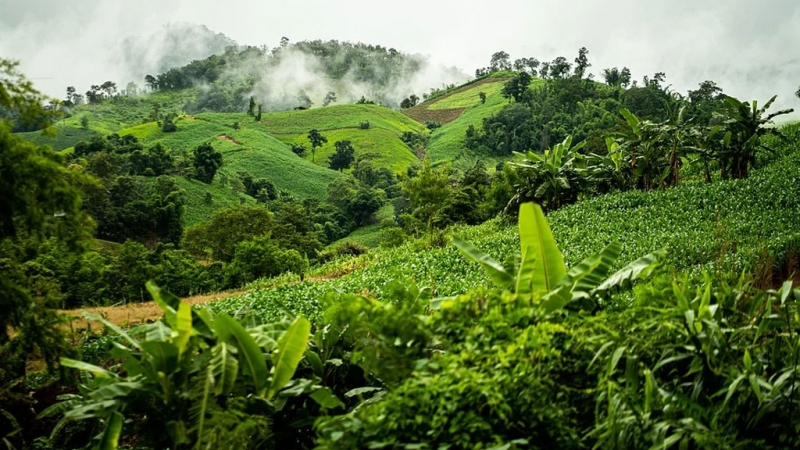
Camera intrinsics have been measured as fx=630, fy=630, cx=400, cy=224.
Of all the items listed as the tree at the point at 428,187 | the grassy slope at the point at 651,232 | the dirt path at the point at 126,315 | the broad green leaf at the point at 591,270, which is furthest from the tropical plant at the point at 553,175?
the broad green leaf at the point at 591,270

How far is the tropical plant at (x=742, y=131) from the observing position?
56.5 feet

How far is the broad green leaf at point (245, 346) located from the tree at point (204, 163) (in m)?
54.1

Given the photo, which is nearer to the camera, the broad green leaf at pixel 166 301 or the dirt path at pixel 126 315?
the broad green leaf at pixel 166 301

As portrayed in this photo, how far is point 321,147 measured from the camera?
272 ft

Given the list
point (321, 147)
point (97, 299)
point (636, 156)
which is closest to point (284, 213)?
point (97, 299)

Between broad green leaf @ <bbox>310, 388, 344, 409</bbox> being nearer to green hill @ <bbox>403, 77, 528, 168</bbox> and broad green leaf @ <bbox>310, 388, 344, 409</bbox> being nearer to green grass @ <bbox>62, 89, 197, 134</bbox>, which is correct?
green hill @ <bbox>403, 77, 528, 168</bbox>

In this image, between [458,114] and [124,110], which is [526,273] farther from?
[124,110]

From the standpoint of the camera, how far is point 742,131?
58.2 ft

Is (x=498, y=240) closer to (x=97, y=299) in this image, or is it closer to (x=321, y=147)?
(x=97, y=299)

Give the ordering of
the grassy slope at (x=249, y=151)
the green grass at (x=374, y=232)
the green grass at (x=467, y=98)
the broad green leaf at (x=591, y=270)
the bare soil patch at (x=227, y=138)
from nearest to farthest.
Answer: the broad green leaf at (x=591, y=270)
the green grass at (x=374, y=232)
the grassy slope at (x=249, y=151)
the bare soil patch at (x=227, y=138)
the green grass at (x=467, y=98)

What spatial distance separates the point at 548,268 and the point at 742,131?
52.0ft

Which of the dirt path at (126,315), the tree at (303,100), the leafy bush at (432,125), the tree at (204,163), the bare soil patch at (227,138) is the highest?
the tree at (303,100)

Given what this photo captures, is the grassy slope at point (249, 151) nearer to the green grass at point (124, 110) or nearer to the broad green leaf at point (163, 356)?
the green grass at point (124, 110)

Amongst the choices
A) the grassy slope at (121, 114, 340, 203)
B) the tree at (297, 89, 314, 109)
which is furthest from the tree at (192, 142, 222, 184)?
the tree at (297, 89, 314, 109)
